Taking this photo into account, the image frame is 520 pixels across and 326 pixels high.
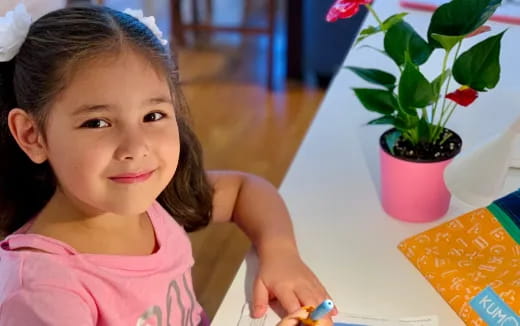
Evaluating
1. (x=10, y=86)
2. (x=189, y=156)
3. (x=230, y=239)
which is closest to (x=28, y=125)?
(x=10, y=86)

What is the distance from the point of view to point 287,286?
90cm

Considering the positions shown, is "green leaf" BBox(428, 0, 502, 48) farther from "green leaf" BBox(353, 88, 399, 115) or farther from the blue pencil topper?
the blue pencil topper

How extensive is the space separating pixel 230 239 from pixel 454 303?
124 cm

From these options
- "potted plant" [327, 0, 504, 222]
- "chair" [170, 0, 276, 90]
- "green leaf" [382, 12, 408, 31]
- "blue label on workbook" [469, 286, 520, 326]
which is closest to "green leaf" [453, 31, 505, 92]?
"potted plant" [327, 0, 504, 222]

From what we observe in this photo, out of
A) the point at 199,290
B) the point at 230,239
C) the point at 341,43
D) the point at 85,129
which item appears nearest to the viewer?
the point at 85,129

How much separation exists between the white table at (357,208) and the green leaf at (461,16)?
0.50 ft

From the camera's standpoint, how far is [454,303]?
87cm

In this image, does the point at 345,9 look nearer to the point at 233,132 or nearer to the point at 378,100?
the point at 378,100

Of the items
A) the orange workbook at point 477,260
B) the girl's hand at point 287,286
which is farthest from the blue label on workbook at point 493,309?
the girl's hand at point 287,286

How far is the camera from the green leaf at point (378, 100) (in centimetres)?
98

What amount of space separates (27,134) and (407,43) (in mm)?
521

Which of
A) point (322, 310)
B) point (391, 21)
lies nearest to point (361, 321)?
point (322, 310)

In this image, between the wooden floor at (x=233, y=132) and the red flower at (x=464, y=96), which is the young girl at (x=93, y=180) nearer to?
the red flower at (x=464, y=96)

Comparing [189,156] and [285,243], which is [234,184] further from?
[285,243]
